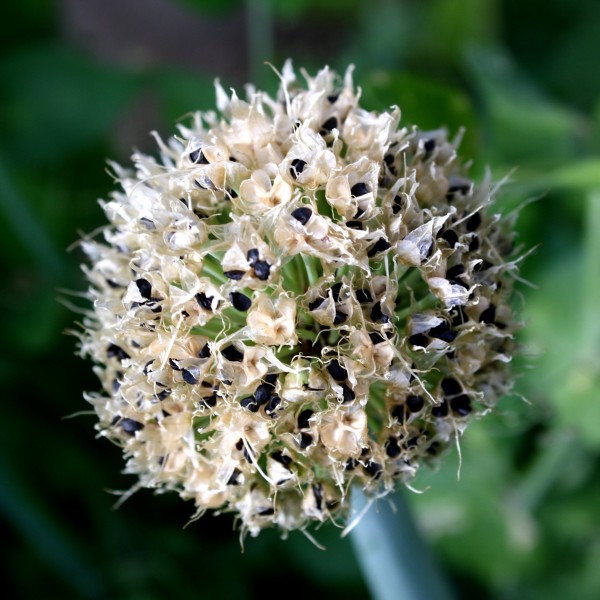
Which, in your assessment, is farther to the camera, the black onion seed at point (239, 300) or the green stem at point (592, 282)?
the green stem at point (592, 282)

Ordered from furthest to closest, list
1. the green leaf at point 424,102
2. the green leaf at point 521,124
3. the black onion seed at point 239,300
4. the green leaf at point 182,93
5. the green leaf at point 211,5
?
1. the green leaf at point 211,5
2. the green leaf at point 182,93
3. the green leaf at point 521,124
4. the green leaf at point 424,102
5. the black onion seed at point 239,300

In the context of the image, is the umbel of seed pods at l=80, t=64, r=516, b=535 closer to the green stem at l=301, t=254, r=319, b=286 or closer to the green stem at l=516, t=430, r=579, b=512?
the green stem at l=301, t=254, r=319, b=286

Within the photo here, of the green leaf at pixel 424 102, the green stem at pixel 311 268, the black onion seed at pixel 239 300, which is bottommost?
the black onion seed at pixel 239 300

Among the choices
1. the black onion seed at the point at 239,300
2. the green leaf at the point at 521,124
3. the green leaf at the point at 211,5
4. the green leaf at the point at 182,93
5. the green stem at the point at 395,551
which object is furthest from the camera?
the green leaf at the point at 211,5

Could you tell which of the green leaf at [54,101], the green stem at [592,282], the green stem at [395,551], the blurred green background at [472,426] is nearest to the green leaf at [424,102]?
the blurred green background at [472,426]

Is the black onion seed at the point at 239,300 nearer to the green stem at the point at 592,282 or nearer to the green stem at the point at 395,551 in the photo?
the green stem at the point at 395,551

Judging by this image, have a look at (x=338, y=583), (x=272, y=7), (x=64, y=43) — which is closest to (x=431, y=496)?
(x=338, y=583)

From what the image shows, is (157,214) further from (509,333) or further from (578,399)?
(578,399)

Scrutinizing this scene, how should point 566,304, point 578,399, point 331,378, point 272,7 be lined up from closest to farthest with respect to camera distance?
point 331,378 → point 578,399 → point 566,304 → point 272,7
